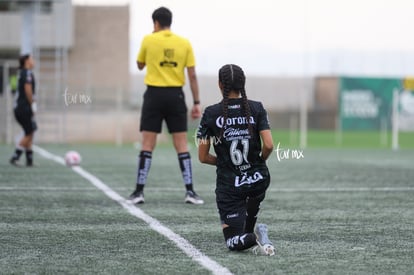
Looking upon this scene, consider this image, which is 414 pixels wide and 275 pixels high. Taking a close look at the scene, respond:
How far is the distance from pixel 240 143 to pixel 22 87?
9934 millimetres

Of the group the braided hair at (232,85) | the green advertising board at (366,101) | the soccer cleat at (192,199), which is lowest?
the green advertising board at (366,101)

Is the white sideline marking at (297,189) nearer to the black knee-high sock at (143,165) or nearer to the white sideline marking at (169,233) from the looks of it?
the white sideline marking at (169,233)

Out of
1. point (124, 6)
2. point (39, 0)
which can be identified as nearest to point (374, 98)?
point (124, 6)

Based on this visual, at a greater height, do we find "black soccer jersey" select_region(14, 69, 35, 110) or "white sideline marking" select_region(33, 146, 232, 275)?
"black soccer jersey" select_region(14, 69, 35, 110)

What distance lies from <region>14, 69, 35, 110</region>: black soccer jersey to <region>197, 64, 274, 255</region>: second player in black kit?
9.54m

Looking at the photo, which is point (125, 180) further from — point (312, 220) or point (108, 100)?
point (108, 100)

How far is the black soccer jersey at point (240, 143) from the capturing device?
7047 millimetres

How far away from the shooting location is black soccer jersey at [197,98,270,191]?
705 cm

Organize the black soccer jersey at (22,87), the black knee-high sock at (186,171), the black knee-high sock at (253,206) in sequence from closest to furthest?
the black knee-high sock at (253,206)
the black knee-high sock at (186,171)
the black soccer jersey at (22,87)

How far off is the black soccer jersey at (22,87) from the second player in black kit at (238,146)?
31.3 ft

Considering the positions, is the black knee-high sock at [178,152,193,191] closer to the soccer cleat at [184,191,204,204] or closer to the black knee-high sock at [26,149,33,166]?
the soccer cleat at [184,191,204,204]

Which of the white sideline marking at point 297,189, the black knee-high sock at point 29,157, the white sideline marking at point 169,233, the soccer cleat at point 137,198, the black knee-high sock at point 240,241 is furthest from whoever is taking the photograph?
the black knee-high sock at point 29,157

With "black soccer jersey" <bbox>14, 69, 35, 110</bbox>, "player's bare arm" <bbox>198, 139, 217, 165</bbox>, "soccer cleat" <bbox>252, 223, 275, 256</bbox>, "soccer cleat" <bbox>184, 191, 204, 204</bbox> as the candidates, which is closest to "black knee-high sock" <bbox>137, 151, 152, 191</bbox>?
"soccer cleat" <bbox>184, 191, 204, 204</bbox>

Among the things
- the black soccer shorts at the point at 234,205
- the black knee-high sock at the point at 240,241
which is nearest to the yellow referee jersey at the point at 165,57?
the black soccer shorts at the point at 234,205
